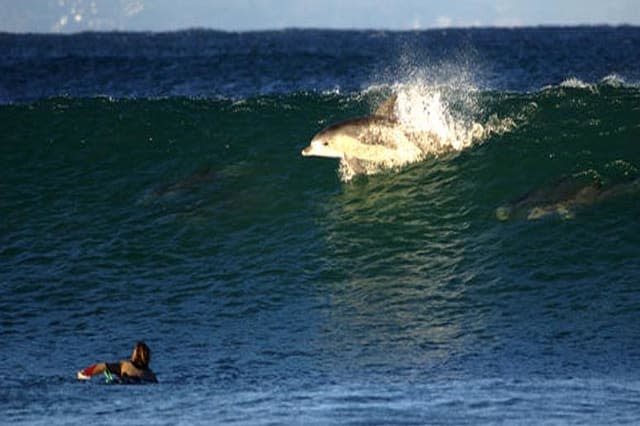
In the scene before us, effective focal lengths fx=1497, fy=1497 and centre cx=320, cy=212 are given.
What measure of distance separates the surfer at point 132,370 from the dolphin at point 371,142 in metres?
8.51

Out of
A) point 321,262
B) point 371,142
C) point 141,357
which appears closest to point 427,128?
point 371,142

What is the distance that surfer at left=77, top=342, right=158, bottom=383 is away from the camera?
16.3 m

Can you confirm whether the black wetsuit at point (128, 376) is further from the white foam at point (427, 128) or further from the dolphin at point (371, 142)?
the white foam at point (427, 128)

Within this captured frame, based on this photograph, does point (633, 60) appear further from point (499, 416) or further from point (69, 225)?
point (499, 416)

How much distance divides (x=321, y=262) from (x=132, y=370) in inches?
249

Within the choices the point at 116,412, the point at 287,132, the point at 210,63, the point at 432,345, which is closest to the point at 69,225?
the point at 287,132

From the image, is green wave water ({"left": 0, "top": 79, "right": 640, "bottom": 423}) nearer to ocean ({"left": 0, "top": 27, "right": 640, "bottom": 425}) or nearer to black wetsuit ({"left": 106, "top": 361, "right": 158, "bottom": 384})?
ocean ({"left": 0, "top": 27, "right": 640, "bottom": 425})

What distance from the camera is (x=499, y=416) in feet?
47.2

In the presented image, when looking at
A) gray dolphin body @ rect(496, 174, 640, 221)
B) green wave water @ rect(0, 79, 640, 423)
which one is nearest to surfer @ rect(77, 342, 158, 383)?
green wave water @ rect(0, 79, 640, 423)

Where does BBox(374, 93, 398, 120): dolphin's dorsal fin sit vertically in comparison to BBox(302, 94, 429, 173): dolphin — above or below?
above

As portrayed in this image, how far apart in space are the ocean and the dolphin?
0.81ft

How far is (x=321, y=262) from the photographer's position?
22.3 m

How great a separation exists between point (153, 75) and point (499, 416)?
49.2 metres

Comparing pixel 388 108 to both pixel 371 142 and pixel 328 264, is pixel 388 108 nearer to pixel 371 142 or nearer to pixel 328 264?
pixel 371 142
